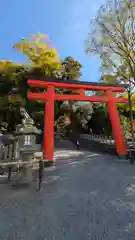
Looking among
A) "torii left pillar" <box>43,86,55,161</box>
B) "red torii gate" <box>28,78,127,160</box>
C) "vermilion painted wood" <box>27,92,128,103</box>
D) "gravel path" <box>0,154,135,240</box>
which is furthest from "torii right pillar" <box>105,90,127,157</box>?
"gravel path" <box>0,154,135,240</box>

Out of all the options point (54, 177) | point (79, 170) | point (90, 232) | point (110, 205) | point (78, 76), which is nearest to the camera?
point (90, 232)

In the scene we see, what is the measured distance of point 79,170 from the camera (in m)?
9.28

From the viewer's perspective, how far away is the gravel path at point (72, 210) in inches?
151

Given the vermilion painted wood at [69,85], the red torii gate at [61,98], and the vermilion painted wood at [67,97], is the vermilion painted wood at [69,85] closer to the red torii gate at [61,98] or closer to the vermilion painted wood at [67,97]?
the red torii gate at [61,98]

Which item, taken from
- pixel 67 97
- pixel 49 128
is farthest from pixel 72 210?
pixel 67 97

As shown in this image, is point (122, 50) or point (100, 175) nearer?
point (100, 175)

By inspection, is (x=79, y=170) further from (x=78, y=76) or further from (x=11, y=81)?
(x=78, y=76)

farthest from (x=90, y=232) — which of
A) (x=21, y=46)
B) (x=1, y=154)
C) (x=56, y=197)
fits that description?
(x=21, y=46)

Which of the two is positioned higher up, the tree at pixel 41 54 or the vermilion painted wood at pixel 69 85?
the tree at pixel 41 54

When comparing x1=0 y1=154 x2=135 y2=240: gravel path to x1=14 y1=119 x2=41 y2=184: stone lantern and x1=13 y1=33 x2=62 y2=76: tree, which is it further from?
x1=13 y1=33 x2=62 y2=76: tree

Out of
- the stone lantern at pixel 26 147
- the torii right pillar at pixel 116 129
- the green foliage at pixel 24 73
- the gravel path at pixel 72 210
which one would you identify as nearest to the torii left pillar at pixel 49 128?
the gravel path at pixel 72 210

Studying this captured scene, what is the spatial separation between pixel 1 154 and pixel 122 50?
10954 mm

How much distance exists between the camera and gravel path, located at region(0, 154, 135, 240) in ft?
12.6

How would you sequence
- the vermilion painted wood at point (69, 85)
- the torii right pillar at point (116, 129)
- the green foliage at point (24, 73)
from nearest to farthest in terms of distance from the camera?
the torii right pillar at point (116, 129), the vermilion painted wood at point (69, 85), the green foliage at point (24, 73)
